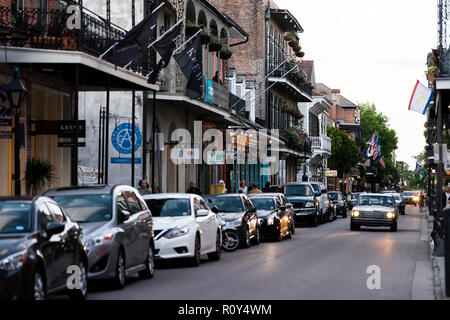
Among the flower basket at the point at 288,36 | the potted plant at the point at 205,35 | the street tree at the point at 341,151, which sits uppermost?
the flower basket at the point at 288,36

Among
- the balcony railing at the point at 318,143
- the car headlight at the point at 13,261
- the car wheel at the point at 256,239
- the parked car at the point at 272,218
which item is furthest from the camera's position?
the balcony railing at the point at 318,143

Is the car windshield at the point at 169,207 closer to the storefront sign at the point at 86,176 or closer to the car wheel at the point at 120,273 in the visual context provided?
the car wheel at the point at 120,273

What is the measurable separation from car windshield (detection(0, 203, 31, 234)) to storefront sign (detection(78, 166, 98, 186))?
15.1 metres

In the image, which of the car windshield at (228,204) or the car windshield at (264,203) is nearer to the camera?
the car windshield at (228,204)

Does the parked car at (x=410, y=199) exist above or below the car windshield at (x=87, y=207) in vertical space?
below

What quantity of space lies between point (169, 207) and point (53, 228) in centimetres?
838

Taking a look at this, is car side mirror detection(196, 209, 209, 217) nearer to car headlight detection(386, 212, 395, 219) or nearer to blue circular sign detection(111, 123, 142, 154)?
blue circular sign detection(111, 123, 142, 154)

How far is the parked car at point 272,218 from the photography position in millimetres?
28719

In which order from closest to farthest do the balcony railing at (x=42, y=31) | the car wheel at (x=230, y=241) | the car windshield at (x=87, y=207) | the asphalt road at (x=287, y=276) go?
the asphalt road at (x=287, y=276) < the car windshield at (x=87, y=207) < the balcony railing at (x=42, y=31) < the car wheel at (x=230, y=241)

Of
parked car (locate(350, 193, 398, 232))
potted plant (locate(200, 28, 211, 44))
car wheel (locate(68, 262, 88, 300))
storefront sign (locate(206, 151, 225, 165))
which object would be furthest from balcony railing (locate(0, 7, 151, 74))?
parked car (locate(350, 193, 398, 232))

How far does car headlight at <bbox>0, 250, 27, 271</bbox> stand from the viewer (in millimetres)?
10188

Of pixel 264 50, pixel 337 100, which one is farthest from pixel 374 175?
pixel 264 50

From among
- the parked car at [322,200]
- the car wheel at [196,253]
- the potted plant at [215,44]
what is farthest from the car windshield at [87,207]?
the parked car at [322,200]

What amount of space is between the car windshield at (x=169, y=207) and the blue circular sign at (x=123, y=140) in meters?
8.14
